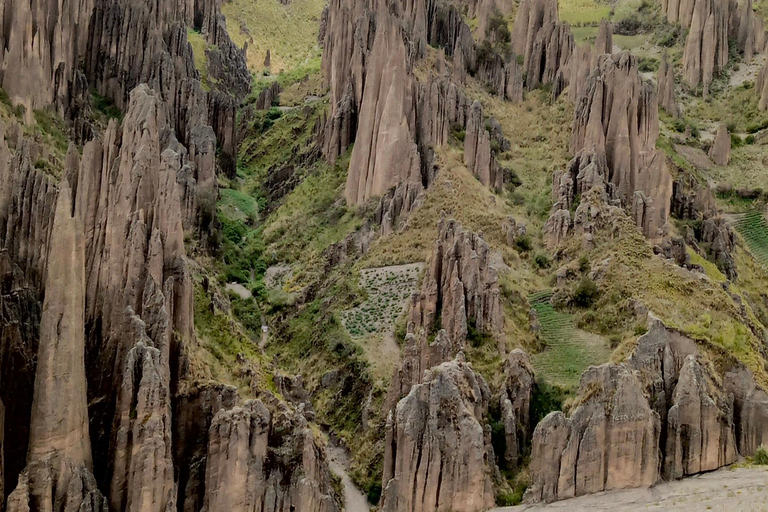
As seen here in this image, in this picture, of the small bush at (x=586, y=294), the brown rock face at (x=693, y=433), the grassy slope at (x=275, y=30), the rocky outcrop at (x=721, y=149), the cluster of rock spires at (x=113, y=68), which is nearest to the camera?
the brown rock face at (x=693, y=433)

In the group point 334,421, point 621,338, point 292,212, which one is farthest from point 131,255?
point 292,212

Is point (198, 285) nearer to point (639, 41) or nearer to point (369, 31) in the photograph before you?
point (369, 31)

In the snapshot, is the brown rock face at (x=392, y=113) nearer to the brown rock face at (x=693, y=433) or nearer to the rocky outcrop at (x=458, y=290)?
the rocky outcrop at (x=458, y=290)

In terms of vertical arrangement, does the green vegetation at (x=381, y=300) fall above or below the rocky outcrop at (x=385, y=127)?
below

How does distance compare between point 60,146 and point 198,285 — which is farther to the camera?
point 60,146

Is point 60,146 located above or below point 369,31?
below

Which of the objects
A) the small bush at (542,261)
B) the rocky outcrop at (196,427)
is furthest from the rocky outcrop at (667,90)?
the rocky outcrop at (196,427)

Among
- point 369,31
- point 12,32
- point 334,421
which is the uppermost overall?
point 369,31
